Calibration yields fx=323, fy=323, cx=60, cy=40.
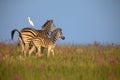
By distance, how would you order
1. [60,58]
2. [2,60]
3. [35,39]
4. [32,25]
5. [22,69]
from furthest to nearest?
[32,25], [35,39], [60,58], [2,60], [22,69]

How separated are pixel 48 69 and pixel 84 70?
1276mm

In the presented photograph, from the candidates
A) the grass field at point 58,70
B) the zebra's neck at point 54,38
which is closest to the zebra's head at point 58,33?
the zebra's neck at point 54,38

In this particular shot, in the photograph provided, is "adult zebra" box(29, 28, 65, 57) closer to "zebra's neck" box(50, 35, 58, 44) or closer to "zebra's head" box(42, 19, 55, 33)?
"zebra's neck" box(50, 35, 58, 44)

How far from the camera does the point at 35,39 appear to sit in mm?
15328

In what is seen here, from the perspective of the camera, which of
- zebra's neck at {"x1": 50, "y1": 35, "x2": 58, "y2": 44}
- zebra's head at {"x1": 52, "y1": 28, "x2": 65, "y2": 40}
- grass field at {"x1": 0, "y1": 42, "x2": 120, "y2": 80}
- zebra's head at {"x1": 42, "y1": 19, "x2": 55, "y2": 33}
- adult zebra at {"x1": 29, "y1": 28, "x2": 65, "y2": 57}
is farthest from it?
zebra's head at {"x1": 42, "y1": 19, "x2": 55, "y2": 33}

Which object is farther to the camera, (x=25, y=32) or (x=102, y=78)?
(x=25, y=32)

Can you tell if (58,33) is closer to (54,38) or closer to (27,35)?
(54,38)

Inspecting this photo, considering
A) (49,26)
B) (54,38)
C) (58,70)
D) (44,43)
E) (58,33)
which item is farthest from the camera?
(49,26)

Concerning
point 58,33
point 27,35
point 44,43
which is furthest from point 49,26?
point 44,43

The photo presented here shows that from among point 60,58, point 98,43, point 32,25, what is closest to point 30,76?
point 60,58

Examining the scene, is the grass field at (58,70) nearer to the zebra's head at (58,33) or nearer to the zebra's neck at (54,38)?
the zebra's neck at (54,38)

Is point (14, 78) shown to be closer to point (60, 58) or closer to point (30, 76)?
point (30, 76)

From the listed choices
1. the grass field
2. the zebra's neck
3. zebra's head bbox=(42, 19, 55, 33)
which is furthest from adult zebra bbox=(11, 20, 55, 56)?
the grass field

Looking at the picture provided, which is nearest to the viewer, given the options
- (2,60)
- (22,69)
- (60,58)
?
(22,69)
